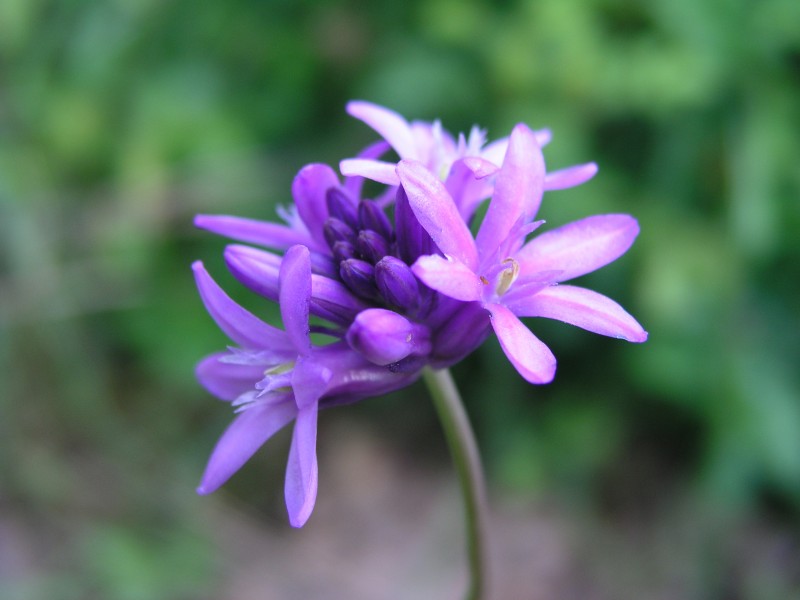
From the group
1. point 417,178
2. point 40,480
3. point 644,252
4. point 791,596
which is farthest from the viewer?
point 40,480

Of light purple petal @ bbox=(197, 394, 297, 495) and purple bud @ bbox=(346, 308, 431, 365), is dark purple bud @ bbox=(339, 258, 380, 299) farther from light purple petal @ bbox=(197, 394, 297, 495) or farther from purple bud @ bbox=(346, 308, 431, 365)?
light purple petal @ bbox=(197, 394, 297, 495)

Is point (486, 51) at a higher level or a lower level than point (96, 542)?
higher

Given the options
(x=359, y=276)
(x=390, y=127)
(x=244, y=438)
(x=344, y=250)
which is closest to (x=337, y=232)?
(x=344, y=250)

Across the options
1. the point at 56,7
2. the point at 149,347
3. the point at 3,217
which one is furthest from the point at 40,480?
the point at 56,7

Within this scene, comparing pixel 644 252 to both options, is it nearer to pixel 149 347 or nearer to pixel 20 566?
pixel 149 347

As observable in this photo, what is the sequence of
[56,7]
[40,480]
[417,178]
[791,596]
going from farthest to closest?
[56,7] → [40,480] → [791,596] → [417,178]
